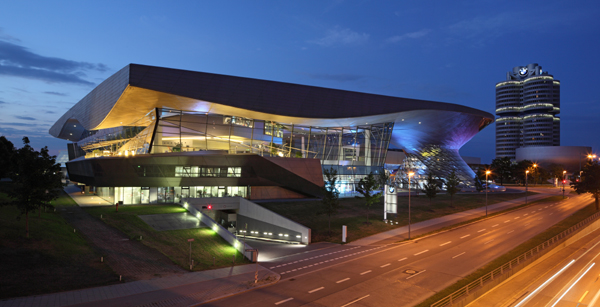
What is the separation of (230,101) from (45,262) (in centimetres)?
2360

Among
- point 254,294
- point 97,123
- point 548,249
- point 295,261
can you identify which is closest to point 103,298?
point 254,294

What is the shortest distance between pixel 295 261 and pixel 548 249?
16197 mm

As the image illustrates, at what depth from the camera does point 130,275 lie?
17453 millimetres

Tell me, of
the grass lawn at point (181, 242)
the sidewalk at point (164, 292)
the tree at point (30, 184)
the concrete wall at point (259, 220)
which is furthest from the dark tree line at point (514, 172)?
the tree at point (30, 184)

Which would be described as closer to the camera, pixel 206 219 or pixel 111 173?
pixel 206 219

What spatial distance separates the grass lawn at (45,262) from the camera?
15094mm

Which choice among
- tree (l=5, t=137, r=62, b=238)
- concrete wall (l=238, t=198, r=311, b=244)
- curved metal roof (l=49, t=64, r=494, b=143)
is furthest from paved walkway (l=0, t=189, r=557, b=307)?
curved metal roof (l=49, t=64, r=494, b=143)

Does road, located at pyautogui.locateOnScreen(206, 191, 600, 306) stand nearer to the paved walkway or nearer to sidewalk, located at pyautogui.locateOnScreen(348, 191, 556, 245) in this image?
the paved walkway

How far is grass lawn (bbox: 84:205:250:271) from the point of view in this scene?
21297 mm

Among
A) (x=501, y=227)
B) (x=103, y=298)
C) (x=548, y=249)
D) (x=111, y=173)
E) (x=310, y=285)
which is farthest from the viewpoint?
(x=111, y=173)

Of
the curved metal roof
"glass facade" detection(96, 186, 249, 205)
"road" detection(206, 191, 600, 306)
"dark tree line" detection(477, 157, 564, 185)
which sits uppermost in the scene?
the curved metal roof

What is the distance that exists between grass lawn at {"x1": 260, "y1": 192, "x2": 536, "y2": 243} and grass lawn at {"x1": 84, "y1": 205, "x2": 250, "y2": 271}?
336 inches

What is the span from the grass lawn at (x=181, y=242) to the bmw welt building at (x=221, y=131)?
1076 cm

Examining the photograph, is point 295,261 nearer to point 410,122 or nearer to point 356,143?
point 356,143
